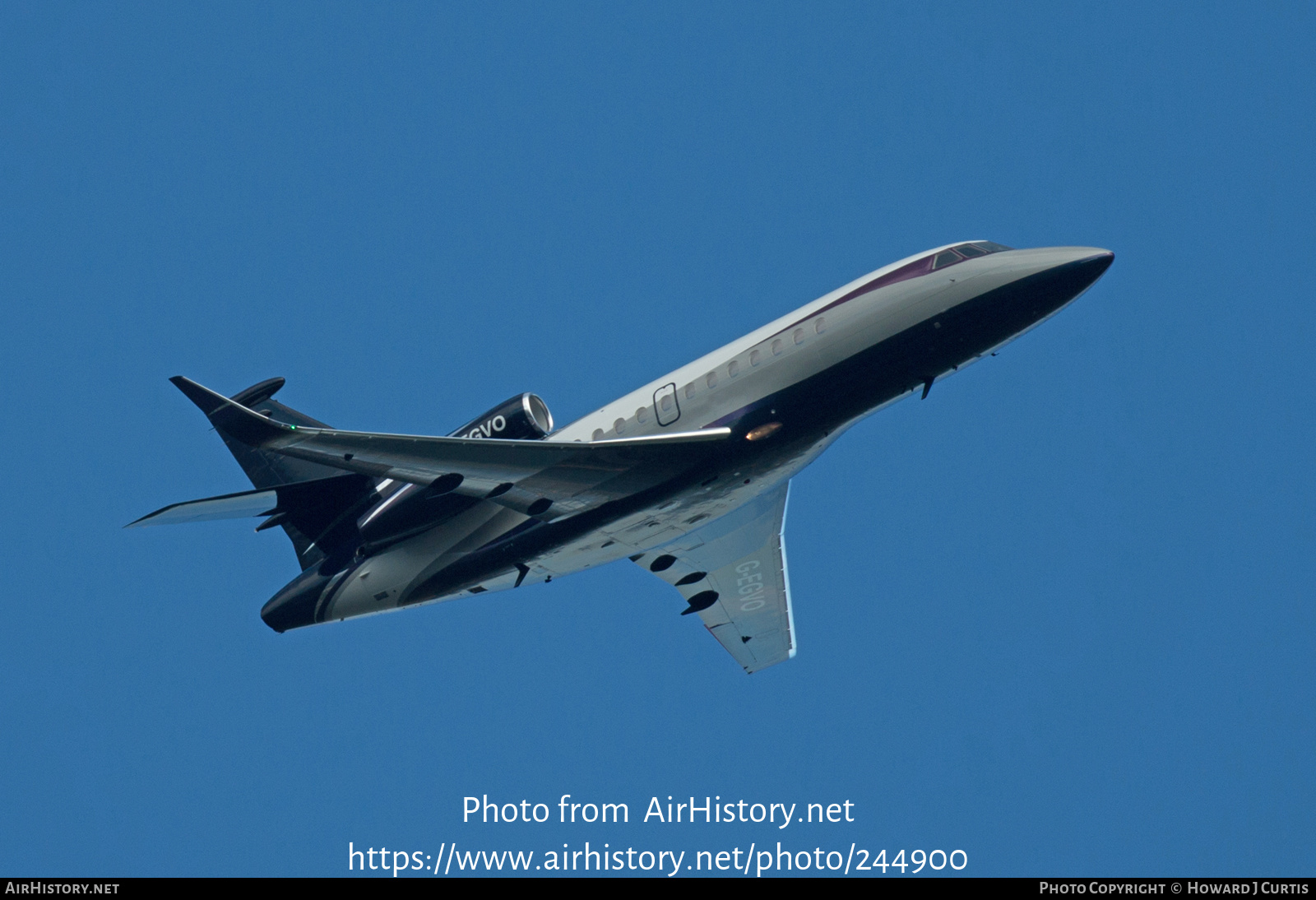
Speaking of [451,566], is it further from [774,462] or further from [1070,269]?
[1070,269]

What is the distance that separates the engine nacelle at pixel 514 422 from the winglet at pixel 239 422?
4.01 meters

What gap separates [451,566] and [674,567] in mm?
5131

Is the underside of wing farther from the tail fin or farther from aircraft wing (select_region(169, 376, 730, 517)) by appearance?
aircraft wing (select_region(169, 376, 730, 517))

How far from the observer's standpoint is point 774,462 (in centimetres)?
2428

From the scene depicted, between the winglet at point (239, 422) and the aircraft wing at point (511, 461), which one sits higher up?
the winglet at point (239, 422)

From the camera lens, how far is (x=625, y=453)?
931 inches

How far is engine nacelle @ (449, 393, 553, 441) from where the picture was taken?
24.9m

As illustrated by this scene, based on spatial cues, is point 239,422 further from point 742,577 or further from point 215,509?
point 742,577

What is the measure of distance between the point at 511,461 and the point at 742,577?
775 centimetres

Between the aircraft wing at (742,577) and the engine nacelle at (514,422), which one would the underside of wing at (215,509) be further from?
the aircraft wing at (742,577)

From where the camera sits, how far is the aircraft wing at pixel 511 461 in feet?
74.6

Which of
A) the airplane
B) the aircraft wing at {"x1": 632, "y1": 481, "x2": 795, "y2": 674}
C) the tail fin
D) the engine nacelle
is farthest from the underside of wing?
the aircraft wing at {"x1": 632, "y1": 481, "x2": 795, "y2": 674}

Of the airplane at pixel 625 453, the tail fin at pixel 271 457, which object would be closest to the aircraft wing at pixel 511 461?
the airplane at pixel 625 453

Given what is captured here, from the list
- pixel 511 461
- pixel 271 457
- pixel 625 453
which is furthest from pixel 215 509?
pixel 625 453
